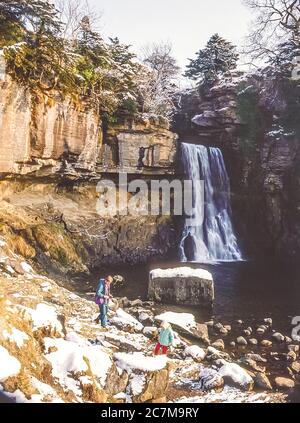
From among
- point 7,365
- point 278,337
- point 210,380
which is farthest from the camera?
point 278,337

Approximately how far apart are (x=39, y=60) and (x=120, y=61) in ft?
25.8

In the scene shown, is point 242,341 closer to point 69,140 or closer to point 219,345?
point 219,345

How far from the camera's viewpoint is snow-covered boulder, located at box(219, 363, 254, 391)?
8523 millimetres

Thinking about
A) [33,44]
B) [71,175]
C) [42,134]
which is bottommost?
[71,175]

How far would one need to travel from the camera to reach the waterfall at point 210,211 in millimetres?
25734

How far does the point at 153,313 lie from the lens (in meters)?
13.3

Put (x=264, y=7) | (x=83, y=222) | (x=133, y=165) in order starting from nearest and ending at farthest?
(x=264, y=7) < (x=83, y=222) < (x=133, y=165)

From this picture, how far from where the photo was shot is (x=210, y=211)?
88.5 ft

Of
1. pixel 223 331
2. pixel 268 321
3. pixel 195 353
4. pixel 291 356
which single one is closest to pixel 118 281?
pixel 223 331

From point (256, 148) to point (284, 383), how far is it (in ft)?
66.4

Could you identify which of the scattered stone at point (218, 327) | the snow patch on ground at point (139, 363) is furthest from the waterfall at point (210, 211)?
the snow patch on ground at point (139, 363)
